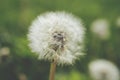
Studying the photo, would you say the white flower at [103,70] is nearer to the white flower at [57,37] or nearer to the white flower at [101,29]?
the white flower at [101,29]

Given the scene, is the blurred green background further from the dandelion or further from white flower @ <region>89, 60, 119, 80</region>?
the dandelion

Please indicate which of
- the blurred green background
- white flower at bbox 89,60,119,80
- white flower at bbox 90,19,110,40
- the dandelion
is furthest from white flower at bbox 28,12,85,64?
white flower at bbox 90,19,110,40

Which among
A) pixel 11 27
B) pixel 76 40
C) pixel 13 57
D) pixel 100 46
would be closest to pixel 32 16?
pixel 11 27

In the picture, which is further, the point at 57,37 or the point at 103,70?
the point at 103,70

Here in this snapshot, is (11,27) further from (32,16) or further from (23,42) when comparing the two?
(23,42)

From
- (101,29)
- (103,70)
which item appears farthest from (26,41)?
(101,29)

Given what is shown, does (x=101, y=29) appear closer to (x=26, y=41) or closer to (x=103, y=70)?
(x=103, y=70)
